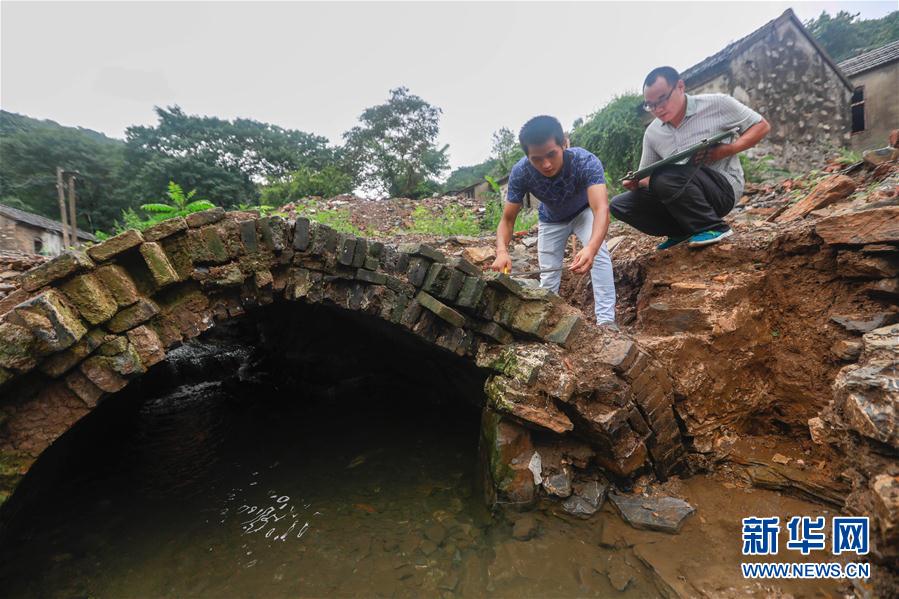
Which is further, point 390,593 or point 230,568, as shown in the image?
point 230,568

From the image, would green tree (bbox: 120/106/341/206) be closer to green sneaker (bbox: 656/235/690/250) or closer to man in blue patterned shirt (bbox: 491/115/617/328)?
man in blue patterned shirt (bbox: 491/115/617/328)

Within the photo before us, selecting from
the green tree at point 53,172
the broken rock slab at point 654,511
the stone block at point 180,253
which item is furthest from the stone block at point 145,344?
the green tree at point 53,172

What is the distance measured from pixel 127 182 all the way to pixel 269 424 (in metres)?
23.5

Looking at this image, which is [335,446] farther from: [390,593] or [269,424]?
[390,593]

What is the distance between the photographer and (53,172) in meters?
20.3

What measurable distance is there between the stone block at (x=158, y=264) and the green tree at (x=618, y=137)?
793cm

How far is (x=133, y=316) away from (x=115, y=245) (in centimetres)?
43

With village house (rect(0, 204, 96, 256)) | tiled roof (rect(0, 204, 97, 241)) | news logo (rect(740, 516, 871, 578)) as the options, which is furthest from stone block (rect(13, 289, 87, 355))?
tiled roof (rect(0, 204, 97, 241))

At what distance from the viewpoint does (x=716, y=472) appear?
108 inches

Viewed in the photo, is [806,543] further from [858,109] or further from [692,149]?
[858,109]

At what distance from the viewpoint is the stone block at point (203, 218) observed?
2482mm

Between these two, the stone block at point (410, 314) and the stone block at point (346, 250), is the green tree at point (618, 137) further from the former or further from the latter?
the stone block at point (346, 250)

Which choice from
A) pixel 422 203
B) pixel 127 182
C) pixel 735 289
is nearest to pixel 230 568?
pixel 735 289

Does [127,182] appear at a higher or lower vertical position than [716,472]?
higher
